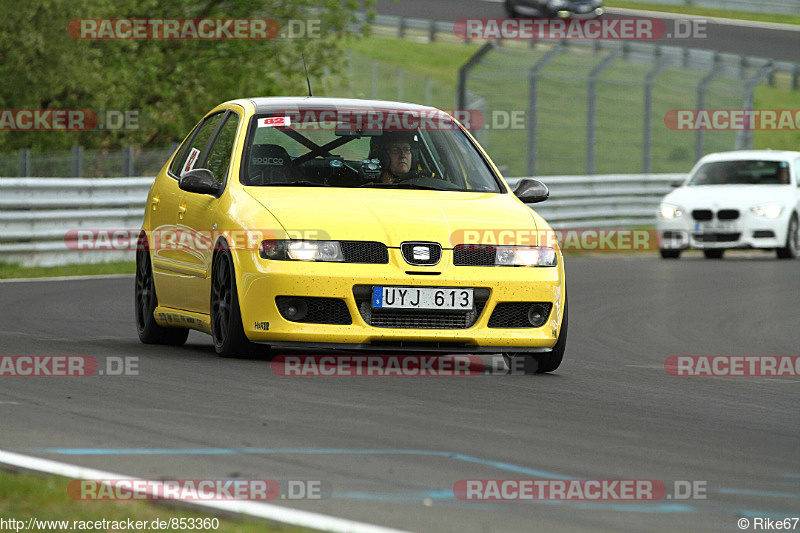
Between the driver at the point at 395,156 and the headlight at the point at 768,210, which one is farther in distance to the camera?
the headlight at the point at 768,210

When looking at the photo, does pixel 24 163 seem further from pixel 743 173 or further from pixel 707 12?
pixel 707 12

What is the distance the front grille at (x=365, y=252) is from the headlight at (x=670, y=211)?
15530 mm

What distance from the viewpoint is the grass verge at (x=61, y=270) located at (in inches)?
722

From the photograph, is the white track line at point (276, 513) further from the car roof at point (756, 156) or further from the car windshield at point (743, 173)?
the car roof at point (756, 156)

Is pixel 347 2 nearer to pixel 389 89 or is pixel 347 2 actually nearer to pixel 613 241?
pixel 613 241

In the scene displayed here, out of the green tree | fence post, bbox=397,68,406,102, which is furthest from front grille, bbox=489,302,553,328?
fence post, bbox=397,68,406,102

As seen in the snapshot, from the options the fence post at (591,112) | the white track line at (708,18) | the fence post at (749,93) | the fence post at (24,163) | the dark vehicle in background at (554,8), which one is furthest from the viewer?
the white track line at (708,18)

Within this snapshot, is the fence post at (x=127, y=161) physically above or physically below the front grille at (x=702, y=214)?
above

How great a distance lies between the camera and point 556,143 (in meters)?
43.3

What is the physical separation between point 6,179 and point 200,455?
1329cm

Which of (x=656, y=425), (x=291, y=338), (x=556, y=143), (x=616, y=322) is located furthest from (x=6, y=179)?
(x=556, y=143)

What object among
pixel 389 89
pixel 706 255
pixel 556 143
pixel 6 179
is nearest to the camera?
pixel 6 179

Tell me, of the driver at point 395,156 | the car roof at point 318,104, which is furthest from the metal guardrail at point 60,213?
the driver at point 395,156

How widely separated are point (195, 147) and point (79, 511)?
6001 mm
